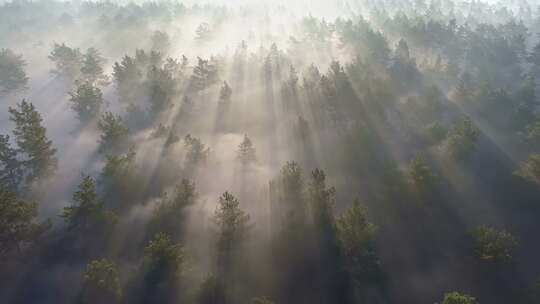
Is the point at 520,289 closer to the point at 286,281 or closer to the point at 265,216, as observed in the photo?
the point at 286,281

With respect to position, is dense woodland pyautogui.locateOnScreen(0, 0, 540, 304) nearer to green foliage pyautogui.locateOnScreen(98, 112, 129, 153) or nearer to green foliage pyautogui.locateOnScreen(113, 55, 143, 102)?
green foliage pyautogui.locateOnScreen(98, 112, 129, 153)

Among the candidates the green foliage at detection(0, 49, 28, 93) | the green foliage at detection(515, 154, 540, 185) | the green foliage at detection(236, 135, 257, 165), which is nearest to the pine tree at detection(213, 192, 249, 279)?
the green foliage at detection(236, 135, 257, 165)

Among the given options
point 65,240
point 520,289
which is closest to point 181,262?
point 65,240

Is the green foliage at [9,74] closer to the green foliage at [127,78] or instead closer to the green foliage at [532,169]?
the green foliage at [127,78]

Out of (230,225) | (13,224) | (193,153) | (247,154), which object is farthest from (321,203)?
(13,224)

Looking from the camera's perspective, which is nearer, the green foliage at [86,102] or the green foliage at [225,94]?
the green foliage at [86,102]

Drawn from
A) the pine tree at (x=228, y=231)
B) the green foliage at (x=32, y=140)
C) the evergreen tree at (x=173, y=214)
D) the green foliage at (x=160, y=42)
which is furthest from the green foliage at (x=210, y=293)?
the green foliage at (x=160, y=42)

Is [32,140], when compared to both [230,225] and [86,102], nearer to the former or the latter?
[86,102]
